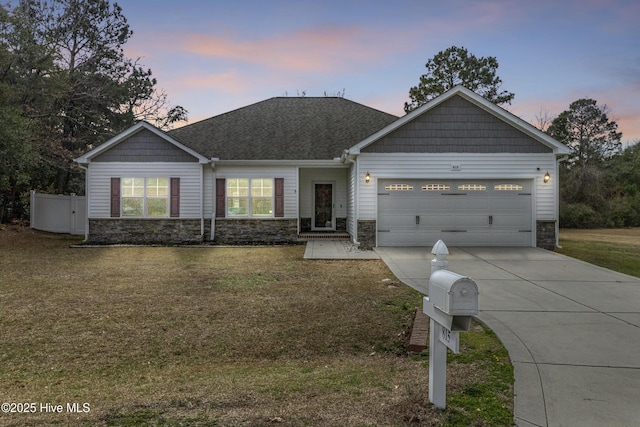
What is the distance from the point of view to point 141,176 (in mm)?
15695

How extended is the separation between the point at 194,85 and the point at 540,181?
1666 centimetres

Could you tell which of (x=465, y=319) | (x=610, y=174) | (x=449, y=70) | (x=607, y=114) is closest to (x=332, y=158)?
(x=465, y=319)

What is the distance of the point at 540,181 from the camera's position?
1394 centimetres

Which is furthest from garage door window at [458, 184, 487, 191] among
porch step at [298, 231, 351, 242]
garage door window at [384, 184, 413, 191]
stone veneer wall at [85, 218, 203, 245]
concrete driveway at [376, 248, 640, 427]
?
stone veneer wall at [85, 218, 203, 245]

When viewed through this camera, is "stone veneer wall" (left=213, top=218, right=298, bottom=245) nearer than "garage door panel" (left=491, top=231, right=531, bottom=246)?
No

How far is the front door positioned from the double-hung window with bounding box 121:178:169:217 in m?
6.06

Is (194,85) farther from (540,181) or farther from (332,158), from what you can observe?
(540,181)

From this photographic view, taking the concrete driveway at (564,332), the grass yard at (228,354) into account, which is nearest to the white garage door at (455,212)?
the concrete driveway at (564,332)

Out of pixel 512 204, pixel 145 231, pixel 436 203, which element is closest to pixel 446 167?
pixel 436 203

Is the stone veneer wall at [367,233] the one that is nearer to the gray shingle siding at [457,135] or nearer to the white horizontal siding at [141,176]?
the gray shingle siding at [457,135]

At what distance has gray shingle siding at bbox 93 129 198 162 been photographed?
15.6 metres

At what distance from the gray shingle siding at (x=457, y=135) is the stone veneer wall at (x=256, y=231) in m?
4.72

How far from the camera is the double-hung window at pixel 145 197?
15750 mm

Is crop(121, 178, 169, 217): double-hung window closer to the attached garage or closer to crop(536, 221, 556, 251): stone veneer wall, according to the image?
the attached garage
